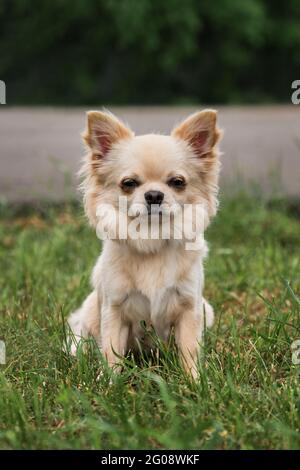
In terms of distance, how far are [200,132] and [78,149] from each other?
4923 millimetres

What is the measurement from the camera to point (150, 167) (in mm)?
2689

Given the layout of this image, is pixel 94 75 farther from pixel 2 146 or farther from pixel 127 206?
pixel 127 206

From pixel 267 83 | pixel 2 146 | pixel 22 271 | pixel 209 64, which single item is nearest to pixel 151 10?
pixel 209 64

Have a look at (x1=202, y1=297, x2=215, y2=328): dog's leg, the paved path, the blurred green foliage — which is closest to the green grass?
(x1=202, y1=297, x2=215, y2=328): dog's leg

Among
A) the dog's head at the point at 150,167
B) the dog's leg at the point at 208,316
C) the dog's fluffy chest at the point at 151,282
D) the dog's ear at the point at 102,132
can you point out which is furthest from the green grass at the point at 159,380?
the dog's ear at the point at 102,132

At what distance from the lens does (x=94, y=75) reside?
19609mm

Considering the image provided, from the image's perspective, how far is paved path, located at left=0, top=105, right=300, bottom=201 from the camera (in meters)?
6.25

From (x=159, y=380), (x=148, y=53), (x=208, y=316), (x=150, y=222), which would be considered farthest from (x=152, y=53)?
(x=159, y=380)

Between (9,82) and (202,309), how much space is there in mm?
17550

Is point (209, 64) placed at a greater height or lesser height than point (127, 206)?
greater

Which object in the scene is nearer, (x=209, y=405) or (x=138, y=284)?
(x=209, y=405)

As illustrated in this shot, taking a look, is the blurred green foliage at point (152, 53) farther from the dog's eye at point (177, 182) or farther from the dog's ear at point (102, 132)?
the dog's eye at point (177, 182)

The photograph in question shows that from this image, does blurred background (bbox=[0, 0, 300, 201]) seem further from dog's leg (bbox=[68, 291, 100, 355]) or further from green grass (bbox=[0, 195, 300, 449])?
dog's leg (bbox=[68, 291, 100, 355])

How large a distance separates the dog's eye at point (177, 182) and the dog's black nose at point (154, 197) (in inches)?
3.7
